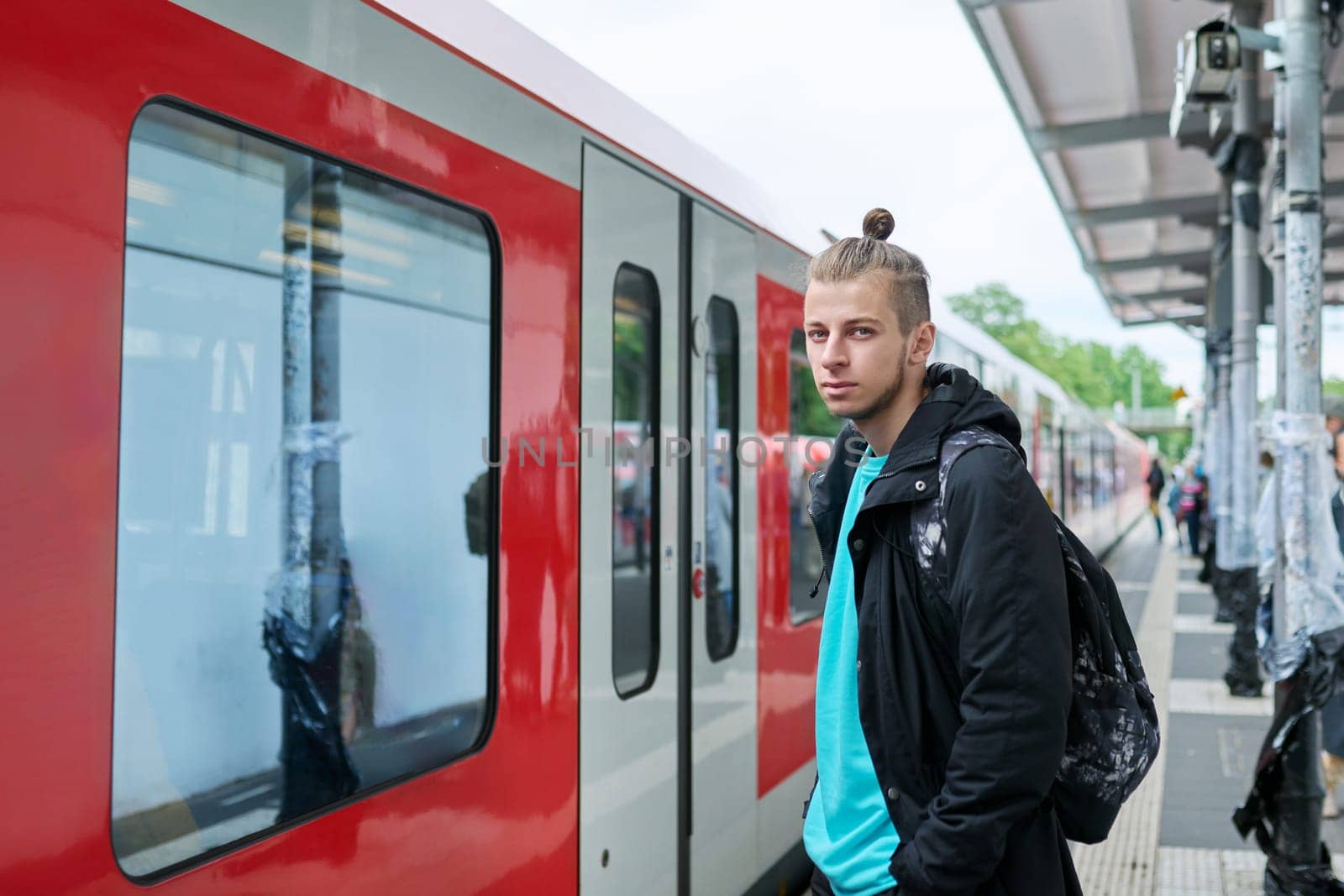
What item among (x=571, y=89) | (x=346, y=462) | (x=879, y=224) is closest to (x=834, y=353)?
(x=879, y=224)

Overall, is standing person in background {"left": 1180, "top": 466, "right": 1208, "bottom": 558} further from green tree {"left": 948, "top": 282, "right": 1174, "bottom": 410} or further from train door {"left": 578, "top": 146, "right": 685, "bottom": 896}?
green tree {"left": 948, "top": 282, "right": 1174, "bottom": 410}

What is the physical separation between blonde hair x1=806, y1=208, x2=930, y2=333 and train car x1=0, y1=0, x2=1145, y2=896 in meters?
1.01

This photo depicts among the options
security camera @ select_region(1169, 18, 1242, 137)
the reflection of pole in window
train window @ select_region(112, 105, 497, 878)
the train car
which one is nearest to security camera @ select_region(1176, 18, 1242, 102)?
security camera @ select_region(1169, 18, 1242, 137)

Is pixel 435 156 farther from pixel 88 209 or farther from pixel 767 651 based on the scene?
pixel 767 651

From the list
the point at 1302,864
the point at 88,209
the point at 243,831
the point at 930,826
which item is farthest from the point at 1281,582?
the point at 88,209

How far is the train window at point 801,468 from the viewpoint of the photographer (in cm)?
501

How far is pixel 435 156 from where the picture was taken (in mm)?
2645

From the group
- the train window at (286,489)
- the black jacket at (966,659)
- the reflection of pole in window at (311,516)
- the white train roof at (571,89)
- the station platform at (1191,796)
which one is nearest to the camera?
the black jacket at (966,659)

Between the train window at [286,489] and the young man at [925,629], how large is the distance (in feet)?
3.19

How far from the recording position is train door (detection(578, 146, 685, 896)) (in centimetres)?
325

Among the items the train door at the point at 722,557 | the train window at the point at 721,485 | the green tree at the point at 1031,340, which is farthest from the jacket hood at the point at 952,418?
the green tree at the point at 1031,340

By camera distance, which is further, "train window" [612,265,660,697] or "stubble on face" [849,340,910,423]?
"train window" [612,265,660,697]

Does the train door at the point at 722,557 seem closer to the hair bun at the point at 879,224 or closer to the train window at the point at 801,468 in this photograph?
the train window at the point at 801,468

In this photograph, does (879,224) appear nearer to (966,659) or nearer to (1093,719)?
(966,659)
